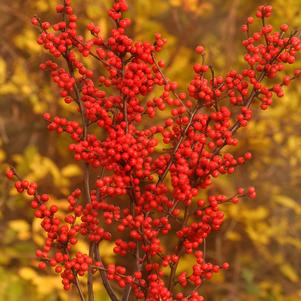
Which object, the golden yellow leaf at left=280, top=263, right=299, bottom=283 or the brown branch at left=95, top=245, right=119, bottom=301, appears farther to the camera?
the golden yellow leaf at left=280, top=263, right=299, bottom=283

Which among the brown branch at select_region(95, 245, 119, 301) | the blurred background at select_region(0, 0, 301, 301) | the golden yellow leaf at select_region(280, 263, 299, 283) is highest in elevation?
the blurred background at select_region(0, 0, 301, 301)

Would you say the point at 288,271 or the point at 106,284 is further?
the point at 288,271

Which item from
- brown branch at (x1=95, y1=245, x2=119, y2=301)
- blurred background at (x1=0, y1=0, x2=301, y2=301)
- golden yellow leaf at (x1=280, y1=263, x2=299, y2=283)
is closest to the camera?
brown branch at (x1=95, y1=245, x2=119, y2=301)

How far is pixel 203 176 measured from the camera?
0.77 m

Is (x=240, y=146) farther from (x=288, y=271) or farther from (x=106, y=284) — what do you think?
(x=106, y=284)

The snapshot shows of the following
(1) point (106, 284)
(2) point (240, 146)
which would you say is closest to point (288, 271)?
(2) point (240, 146)

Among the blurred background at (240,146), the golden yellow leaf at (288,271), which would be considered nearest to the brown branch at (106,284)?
the blurred background at (240,146)

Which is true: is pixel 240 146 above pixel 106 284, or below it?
above

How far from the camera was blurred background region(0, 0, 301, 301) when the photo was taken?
2135 mm

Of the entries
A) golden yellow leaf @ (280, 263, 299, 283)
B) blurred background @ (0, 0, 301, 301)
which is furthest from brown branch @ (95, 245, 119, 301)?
golden yellow leaf @ (280, 263, 299, 283)

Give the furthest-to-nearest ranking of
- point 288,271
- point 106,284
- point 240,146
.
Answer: point 288,271
point 240,146
point 106,284

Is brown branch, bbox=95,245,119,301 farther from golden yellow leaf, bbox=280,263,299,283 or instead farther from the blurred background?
golden yellow leaf, bbox=280,263,299,283

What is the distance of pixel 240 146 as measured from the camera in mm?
2270

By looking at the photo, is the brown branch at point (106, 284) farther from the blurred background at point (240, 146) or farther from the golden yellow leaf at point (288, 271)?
the golden yellow leaf at point (288, 271)
